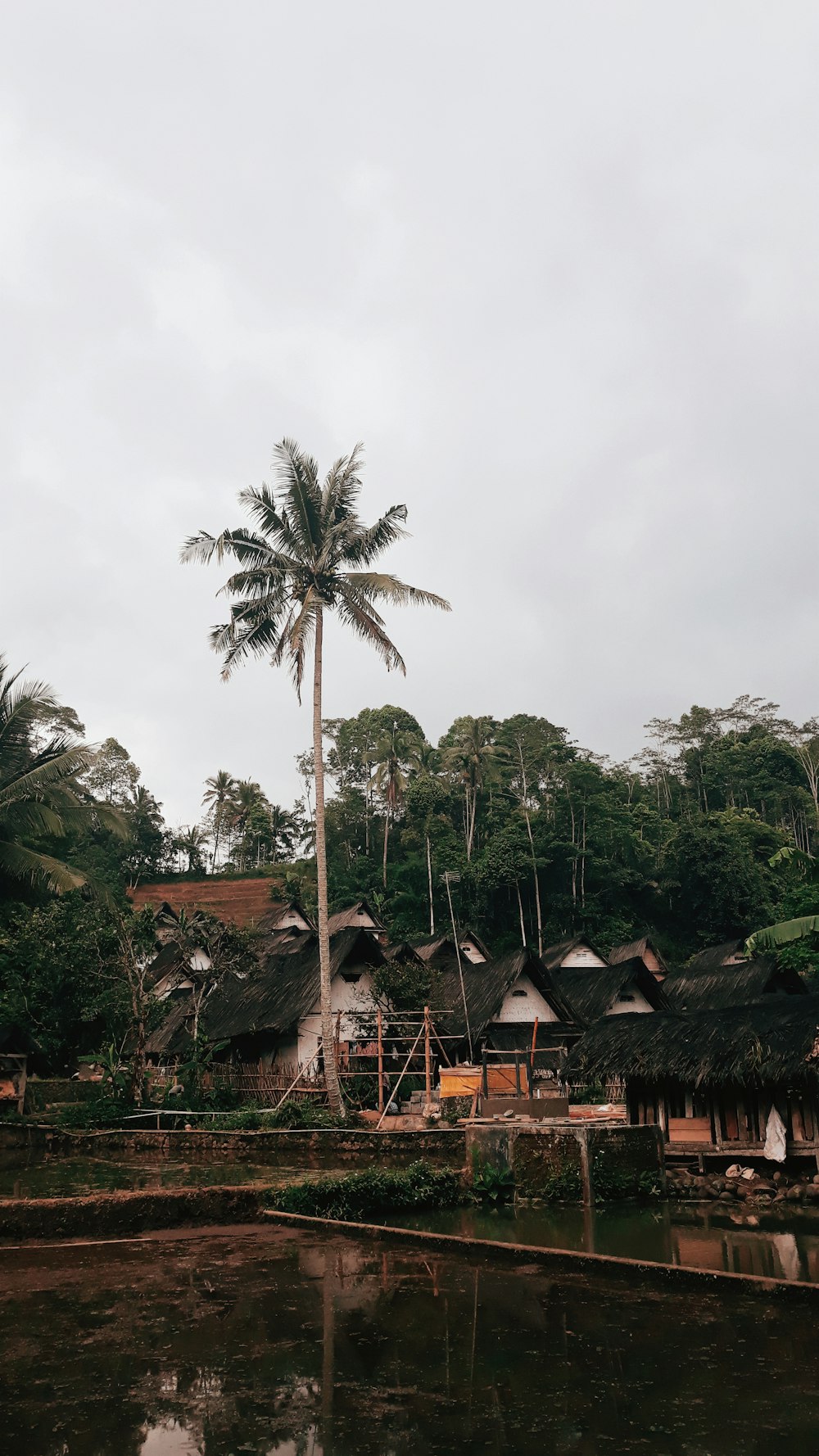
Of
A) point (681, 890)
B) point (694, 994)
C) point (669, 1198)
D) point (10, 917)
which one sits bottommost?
point (669, 1198)

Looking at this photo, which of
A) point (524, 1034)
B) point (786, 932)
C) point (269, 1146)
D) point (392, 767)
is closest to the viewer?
point (786, 932)

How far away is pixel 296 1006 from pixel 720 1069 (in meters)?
13.3

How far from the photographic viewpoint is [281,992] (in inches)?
1135

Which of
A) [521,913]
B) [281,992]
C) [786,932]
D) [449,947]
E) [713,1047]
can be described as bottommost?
[713,1047]

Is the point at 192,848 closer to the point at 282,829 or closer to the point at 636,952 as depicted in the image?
the point at 282,829

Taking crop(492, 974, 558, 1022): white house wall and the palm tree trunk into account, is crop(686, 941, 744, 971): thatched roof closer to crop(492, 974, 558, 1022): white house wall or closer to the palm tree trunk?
crop(492, 974, 558, 1022): white house wall

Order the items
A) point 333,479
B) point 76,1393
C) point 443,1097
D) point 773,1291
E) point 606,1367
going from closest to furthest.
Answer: point 76,1393 < point 606,1367 < point 773,1291 < point 443,1097 < point 333,479

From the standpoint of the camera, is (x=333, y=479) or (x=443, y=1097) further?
(x=333, y=479)

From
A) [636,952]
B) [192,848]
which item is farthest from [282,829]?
[636,952]

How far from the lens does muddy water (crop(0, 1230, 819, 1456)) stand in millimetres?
5223

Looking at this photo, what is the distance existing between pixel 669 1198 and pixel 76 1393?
12.3 metres

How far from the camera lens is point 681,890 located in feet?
179

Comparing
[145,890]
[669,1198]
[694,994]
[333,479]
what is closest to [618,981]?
[694,994]

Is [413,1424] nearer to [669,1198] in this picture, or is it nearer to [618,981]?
[669,1198]
